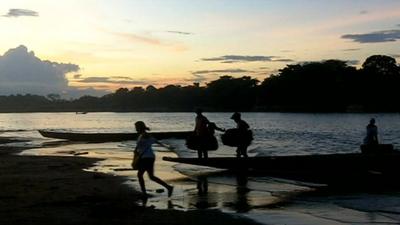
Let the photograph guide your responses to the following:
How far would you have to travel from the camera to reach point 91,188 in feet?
50.6

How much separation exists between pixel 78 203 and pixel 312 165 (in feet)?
28.1

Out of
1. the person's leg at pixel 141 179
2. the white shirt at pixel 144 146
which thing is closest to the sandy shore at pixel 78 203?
the person's leg at pixel 141 179

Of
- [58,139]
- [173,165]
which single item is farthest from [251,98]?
[173,165]

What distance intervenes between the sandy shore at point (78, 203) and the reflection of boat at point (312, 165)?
3605 millimetres

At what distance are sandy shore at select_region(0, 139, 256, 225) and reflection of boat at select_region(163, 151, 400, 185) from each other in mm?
3605

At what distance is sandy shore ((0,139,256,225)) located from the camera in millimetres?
10750

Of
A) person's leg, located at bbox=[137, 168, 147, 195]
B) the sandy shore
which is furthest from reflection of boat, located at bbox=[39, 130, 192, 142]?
person's leg, located at bbox=[137, 168, 147, 195]

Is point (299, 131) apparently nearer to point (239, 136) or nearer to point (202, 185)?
point (239, 136)

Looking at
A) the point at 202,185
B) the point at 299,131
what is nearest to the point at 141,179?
the point at 202,185

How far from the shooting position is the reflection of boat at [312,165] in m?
17.9

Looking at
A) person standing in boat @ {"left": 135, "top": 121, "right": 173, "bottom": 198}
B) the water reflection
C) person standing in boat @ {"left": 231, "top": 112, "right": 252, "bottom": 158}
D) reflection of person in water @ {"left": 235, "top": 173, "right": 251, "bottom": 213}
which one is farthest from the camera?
person standing in boat @ {"left": 231, "top": 112, "right": 252, "bottom": 158}

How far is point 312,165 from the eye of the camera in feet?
61.2

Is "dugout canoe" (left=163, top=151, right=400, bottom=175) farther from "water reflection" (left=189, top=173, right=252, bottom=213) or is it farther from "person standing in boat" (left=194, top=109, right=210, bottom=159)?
"water reflection" (left=189, top=173, right=252, bottom=213)

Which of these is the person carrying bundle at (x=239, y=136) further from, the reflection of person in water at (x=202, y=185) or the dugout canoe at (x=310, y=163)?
the reflection of person in water at (x=202, y=185)
